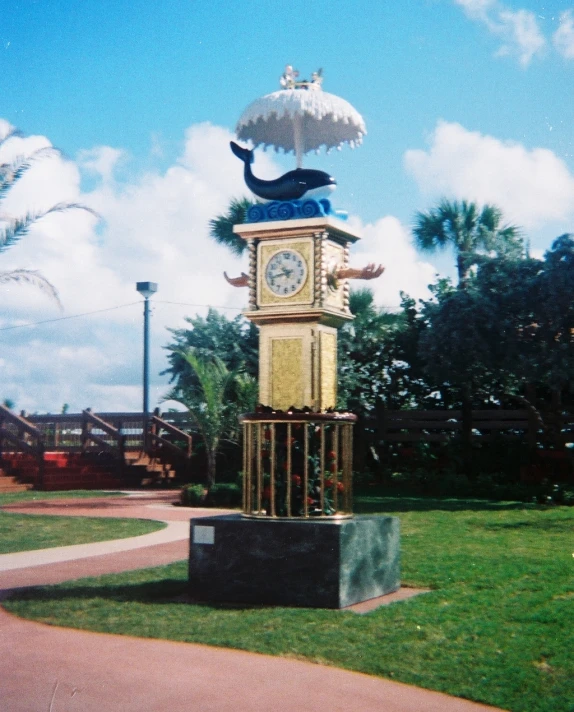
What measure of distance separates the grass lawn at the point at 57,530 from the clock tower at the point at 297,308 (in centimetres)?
524

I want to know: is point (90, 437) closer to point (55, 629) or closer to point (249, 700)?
point (55, 629)

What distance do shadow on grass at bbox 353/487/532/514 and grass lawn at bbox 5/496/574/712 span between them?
19.2 feet

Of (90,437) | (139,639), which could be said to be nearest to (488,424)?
(90,437)

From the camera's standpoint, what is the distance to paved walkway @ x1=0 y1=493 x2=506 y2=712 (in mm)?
5004

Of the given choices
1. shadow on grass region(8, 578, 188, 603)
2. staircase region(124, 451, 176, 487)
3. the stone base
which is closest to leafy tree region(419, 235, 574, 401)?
staircase region(124, 451, 176, 487)

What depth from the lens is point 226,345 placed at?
78.9 feet

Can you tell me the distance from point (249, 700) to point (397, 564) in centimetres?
374

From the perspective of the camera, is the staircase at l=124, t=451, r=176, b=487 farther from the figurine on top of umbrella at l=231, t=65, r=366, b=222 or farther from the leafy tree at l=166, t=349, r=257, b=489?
the figurine on top of umbrella at l=231, t=65, r=366, b=222

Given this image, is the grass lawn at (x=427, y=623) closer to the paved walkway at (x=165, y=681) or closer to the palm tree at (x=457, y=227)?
the paved walkway at (x=165, y=681)

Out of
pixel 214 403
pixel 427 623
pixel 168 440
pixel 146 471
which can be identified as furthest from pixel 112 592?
pixel 168 440

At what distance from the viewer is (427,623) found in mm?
6934

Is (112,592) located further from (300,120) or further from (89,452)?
(89,452)

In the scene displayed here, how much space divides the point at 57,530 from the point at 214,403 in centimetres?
612

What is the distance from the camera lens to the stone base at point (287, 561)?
766 centimetres
